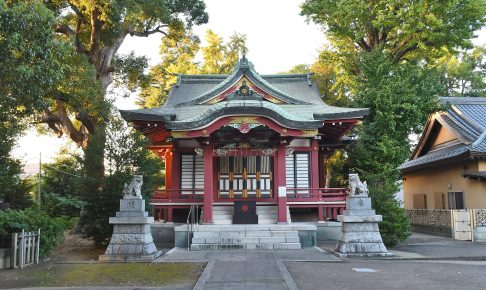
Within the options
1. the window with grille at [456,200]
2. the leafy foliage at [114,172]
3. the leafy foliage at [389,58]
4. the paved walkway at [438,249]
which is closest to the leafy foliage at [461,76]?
the leafy foliage at [389,58]

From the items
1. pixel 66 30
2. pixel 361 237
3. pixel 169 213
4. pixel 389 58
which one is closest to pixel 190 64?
pixel 66 30

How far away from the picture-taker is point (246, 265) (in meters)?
11.0

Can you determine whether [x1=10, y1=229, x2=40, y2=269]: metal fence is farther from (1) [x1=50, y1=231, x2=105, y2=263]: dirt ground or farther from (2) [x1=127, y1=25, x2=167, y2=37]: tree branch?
(2) [x1=127, y1=25, x2=167, y2=37]: tree branch

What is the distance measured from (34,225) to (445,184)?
Result: 64.9 feet

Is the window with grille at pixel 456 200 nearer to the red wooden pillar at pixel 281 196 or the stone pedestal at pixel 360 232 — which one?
the red wooden pillar at pixel 281 196

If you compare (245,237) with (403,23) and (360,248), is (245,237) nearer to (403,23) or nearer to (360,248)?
(360,248)

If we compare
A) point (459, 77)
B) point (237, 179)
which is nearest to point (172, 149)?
point (237, 179)

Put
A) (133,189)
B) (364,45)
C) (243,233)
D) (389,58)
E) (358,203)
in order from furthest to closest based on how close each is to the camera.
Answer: (364,45), (389,58), (243,233), (133,189), (358,203)

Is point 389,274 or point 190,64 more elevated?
point 190,64

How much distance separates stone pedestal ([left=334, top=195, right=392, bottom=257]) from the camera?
41.7ft

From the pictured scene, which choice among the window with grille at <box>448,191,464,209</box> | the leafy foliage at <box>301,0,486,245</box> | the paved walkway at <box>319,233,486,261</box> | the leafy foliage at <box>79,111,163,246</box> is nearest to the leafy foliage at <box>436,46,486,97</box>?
the leafy foliage at <box>301,0,486,245</box>

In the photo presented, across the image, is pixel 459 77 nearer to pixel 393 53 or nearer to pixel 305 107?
pixel 393 53

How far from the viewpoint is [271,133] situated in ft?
57.6

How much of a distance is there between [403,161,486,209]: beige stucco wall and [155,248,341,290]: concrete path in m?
9.71
